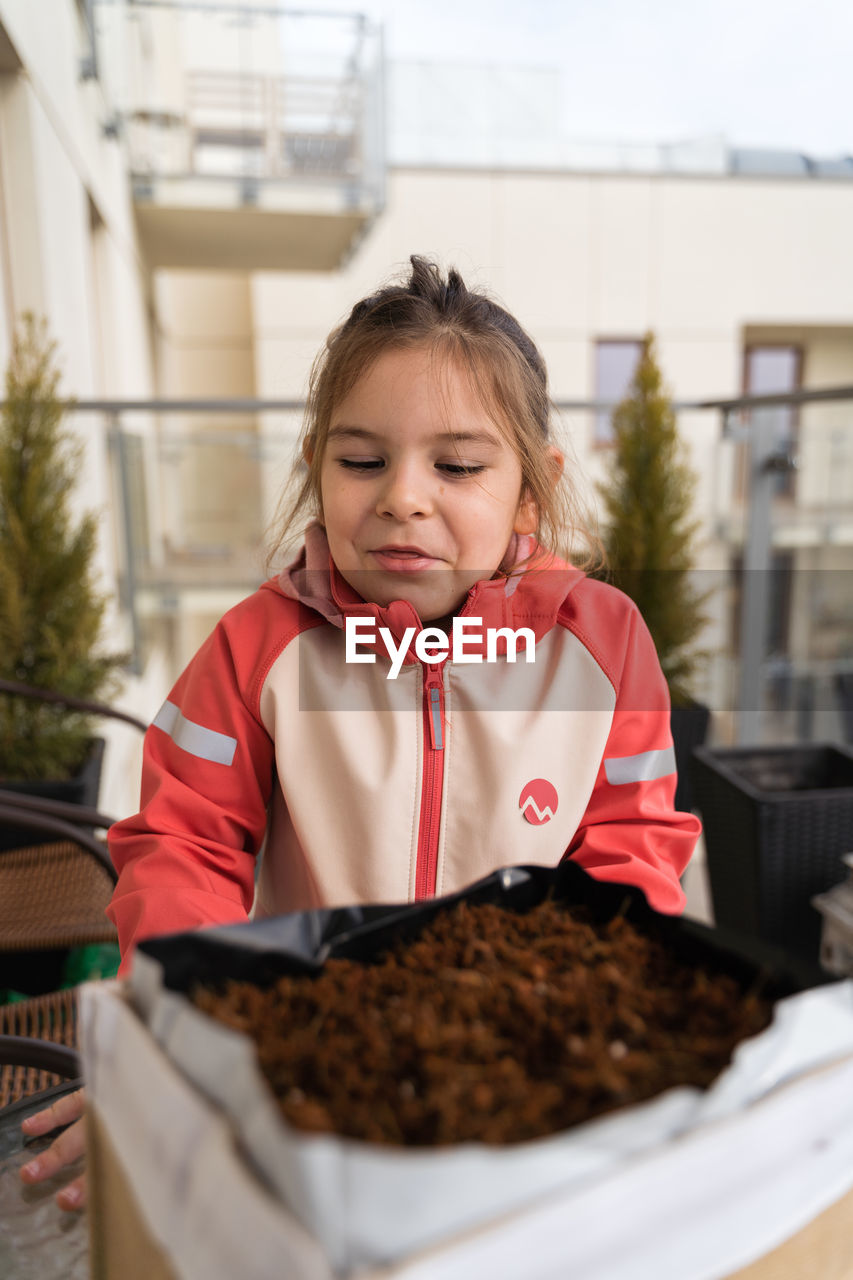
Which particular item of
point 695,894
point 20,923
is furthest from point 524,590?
point 695,894

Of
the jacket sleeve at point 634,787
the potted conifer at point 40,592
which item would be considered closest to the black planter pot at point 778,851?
the jacket sleeve at point 634,787

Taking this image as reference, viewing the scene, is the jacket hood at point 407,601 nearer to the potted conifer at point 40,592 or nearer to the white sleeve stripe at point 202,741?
the white sleeve stripe at point 202,741

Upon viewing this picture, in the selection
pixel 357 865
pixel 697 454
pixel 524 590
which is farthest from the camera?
pixel 697 454

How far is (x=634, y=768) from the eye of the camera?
3.27 feet

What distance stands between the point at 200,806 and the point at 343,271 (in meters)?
10.0

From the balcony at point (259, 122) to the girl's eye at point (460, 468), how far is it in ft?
23.9

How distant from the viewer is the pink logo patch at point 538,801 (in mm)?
1001

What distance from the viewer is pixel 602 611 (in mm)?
1133

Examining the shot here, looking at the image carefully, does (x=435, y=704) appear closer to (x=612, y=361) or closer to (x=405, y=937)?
(x=405, y=937)

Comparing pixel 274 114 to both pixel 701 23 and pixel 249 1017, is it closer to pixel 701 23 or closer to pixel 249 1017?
pixel 701 23

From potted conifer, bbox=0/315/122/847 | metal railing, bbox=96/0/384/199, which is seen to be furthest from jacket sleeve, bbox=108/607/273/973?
metal railing, bbox=96/0/384/199

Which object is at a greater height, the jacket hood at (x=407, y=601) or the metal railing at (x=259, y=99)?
the metal railing at (x=259, y=99)

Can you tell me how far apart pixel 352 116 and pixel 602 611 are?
7.62 m

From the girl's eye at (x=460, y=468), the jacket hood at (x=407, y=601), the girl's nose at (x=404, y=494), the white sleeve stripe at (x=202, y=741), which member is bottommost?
the white sleeve stripe at (x=202, y=741)
